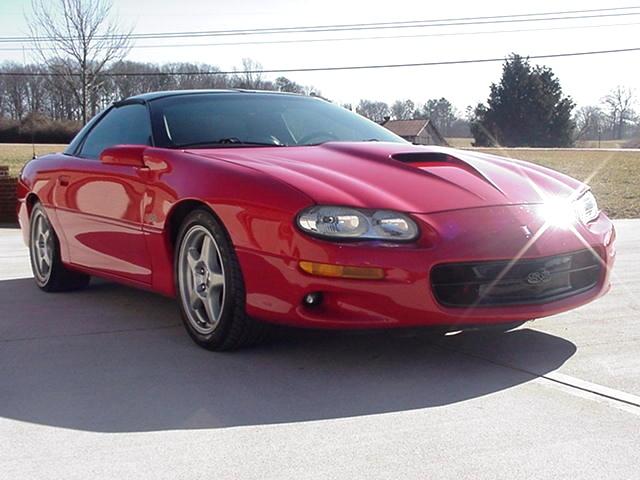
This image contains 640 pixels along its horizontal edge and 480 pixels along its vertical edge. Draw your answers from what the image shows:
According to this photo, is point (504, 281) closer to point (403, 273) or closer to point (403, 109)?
point (403, 273)

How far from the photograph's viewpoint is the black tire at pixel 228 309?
12.0ft

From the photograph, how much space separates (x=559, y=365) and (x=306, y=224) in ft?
4.05

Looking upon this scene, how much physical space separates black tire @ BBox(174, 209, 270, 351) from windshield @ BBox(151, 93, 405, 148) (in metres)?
0.69

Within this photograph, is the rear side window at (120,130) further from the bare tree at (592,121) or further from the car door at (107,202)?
the bare tree at (592,121)

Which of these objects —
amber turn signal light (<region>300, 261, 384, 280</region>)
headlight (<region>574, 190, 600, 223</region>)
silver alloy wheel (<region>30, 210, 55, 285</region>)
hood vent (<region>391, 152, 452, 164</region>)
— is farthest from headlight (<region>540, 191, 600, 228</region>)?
silver alloy wheel (<region>30, 210, 55, 285</region>)

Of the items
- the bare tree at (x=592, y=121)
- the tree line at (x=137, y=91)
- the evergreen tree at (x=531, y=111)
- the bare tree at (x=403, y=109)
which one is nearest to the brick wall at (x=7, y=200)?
the tree line at (x=137, y=91)

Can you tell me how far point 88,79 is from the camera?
3172 cm

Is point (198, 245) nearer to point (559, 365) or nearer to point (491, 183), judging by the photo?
point (491, 183)

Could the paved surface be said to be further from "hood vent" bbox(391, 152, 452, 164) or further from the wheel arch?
"hood vent" bbox(391, 152, 452, 164)

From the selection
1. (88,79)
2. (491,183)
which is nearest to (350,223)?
(491,183)

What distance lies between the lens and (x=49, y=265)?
561 centimetres

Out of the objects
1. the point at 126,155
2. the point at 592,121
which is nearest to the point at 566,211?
the point at 126,155

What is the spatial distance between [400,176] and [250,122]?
1220 mm

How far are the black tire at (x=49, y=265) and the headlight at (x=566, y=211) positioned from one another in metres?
3.18
